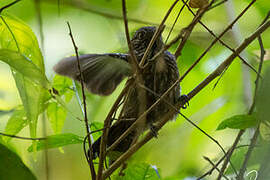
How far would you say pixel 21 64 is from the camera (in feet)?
4.46

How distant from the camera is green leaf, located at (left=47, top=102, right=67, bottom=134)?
69.4 inches

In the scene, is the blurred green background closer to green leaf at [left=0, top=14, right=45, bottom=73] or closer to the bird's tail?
the bird's tail

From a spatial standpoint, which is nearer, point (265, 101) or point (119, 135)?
point (265, 101)

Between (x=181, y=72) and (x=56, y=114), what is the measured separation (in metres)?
0.89

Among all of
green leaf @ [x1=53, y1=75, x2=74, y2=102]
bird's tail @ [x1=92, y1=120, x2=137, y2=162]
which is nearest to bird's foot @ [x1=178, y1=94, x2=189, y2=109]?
bird's tail @ [x1=92, y1=120, x2=137, y2=162]

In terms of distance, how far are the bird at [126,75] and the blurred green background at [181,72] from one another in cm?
13

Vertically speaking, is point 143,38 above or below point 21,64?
above

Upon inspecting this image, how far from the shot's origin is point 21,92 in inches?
55.9

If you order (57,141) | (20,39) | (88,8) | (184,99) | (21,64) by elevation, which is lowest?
(57,141)

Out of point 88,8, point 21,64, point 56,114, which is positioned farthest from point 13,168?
point 88,8

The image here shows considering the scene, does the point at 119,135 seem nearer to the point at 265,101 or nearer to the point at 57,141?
the point at 57,141

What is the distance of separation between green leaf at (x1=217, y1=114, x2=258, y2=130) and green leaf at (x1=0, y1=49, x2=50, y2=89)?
2.27 feet

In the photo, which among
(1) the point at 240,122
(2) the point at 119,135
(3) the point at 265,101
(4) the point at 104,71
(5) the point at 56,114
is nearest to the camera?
(3) the point at 265,101

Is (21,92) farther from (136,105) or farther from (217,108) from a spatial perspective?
(217,108)
